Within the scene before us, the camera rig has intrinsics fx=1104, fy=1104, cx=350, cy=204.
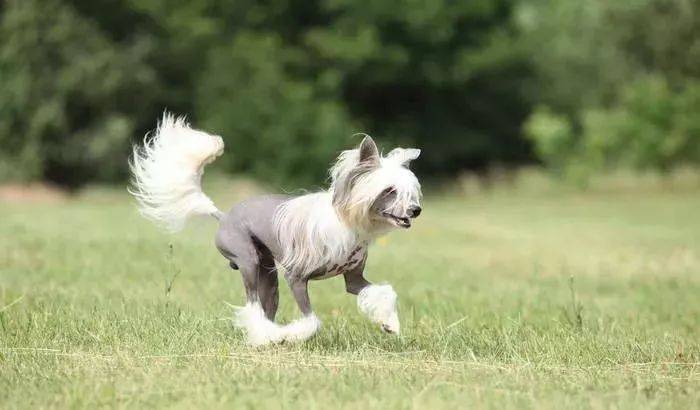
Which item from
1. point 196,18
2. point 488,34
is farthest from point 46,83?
point 488,34

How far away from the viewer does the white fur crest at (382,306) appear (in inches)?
259

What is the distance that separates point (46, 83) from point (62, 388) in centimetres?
2746

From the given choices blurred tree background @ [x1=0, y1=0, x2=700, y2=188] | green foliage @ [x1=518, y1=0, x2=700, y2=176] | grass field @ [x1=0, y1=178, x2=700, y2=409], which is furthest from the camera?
green foliage @ [x1=518, y1=0, x2=700, y2=176]

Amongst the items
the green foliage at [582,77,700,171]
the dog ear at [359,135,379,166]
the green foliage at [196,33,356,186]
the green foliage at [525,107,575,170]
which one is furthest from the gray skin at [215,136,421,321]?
the green foliage at [525,107,575,170]

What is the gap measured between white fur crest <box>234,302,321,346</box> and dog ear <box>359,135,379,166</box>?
100cm

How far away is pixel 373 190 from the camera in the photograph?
6352mm

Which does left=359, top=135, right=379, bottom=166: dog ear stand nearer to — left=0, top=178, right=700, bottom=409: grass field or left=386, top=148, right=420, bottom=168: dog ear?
left=386, top=148, right=420, bottom=168: dog ear

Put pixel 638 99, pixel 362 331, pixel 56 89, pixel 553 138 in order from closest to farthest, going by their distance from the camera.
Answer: pixel 362 331, pixel 56 89, pixel 638 99, pixel 553 138

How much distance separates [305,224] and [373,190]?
53 cm

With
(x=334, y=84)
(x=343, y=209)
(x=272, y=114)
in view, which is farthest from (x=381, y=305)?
(x=334, y=84)

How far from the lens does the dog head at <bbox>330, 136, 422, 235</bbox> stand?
634 centimetres

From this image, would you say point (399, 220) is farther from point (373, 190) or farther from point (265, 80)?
point (265, 80)

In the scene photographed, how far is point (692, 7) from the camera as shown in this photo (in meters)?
33.3

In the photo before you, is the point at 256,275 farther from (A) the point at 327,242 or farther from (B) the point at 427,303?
(B) the point at 427,303
